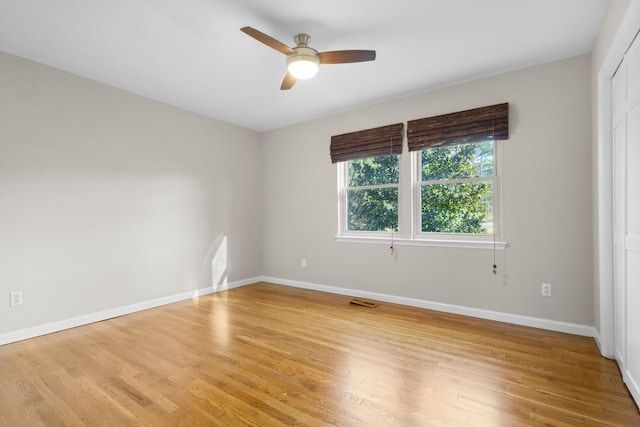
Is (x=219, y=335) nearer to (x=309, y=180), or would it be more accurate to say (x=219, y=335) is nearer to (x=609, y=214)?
(x=309, y=180)

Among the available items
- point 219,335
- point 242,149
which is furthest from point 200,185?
point 219,335

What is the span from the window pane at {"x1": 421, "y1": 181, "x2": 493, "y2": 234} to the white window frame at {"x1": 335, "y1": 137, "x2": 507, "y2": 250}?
6 cm

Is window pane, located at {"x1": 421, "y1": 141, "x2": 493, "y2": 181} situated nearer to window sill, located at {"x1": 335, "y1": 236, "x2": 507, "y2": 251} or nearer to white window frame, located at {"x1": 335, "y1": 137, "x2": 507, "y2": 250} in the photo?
white window frame, located at {"x1": 335, "y1": 137, "x2": 507, "y2": 250}

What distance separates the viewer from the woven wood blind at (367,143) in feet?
12.6

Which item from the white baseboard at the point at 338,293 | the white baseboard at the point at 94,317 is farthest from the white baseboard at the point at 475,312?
the white baseboard at the point at 94,317

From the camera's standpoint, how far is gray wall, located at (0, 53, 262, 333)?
9.14 ft

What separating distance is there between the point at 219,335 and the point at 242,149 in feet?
9.79

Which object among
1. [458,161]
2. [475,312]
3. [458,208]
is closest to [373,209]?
[458,208]

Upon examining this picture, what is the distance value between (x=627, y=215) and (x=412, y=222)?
1.98 metres

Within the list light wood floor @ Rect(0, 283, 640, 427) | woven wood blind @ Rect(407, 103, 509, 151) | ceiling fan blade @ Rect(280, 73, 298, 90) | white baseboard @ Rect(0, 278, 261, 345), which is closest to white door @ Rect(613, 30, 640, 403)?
light wood floor @ Rect(0, 283, 640, 427)

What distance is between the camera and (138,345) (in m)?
2.64

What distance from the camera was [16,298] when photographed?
276 centimetres

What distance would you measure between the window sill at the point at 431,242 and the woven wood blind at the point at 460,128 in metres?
1.07

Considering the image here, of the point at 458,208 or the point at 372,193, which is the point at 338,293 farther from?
the point at 458,208
